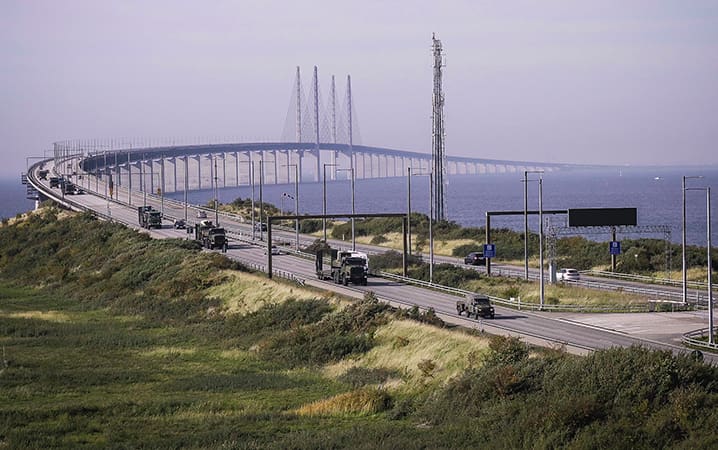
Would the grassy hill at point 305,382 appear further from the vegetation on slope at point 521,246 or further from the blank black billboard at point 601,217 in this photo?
the vegetation on slope at point 521,246

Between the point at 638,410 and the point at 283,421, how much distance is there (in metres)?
11.1

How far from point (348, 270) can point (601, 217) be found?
52.6 ft

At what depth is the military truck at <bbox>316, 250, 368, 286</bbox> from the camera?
59.8 m

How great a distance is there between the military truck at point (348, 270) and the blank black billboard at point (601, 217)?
1287cm

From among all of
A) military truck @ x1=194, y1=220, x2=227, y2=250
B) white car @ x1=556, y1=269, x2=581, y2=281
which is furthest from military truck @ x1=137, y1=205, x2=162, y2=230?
→ white car @ x1=556, y1=269, x2=581, y2=281

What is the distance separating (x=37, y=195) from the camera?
147 meters

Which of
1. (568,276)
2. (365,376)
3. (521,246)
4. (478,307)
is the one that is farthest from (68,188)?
(365,376)

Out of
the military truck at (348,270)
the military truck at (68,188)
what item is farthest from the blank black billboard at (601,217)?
the military truck at (68,188)

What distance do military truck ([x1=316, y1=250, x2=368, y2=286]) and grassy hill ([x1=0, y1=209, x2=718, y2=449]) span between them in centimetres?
355

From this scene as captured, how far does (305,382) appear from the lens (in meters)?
39.7

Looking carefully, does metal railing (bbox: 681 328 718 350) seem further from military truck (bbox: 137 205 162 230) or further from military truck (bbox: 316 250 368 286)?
military truck (bbox: 137 205 162 230)

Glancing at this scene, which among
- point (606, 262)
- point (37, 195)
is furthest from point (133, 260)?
point (37, 195)

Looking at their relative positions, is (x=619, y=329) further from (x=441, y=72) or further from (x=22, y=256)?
(x=22, y=256)

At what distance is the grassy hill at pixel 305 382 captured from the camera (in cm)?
2659
